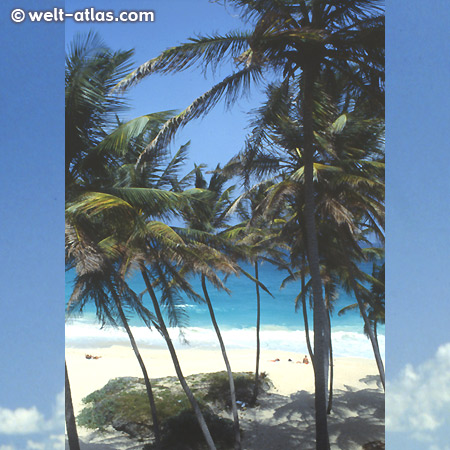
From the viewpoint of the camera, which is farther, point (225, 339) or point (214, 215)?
point (225, 339)

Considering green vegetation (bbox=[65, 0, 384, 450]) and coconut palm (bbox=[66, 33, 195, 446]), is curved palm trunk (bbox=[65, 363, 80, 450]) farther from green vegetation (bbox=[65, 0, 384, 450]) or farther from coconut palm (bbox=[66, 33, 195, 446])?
coconut palm (bbox=[66, 33, 195, 446])

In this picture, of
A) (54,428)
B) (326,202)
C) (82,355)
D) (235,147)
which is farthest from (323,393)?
(82,355)

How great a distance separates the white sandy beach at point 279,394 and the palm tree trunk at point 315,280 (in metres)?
1.16

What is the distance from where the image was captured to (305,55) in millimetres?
4645

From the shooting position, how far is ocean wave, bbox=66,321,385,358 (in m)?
8.46

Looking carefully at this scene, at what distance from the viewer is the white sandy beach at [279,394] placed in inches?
225

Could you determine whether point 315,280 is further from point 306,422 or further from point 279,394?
point 279,394

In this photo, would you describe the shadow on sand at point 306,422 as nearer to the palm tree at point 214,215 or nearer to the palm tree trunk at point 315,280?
the palm tree at point 214,215

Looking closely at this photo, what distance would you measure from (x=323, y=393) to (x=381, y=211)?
231 centimetres

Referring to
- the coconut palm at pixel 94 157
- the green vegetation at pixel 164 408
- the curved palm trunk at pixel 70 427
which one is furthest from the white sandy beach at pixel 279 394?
the coconut palm at pixel 94 157

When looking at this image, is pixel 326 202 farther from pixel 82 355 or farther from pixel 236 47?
pixel 82 355

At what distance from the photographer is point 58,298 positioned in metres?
3.60

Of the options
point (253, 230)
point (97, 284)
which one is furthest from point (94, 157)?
point (253, 230)

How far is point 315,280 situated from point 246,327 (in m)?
8.96
